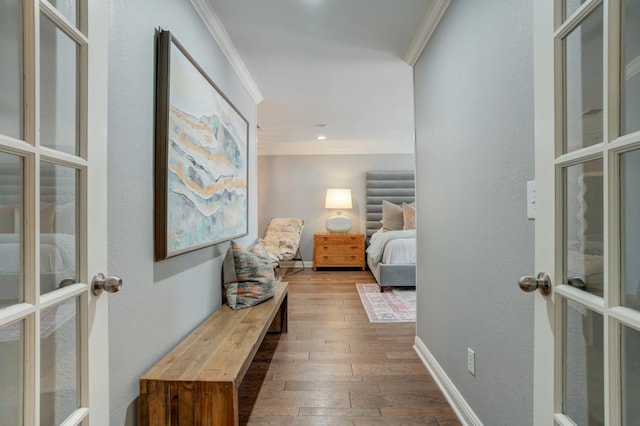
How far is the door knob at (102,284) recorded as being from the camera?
873mm

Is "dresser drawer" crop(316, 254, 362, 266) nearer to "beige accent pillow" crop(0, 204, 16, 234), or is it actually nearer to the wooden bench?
the wooden bench

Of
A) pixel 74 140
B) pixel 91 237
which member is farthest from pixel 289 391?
pixel 74 140

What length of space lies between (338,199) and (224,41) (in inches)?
166

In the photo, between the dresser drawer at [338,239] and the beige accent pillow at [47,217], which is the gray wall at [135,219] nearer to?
the beige accent pillow at [47,217]

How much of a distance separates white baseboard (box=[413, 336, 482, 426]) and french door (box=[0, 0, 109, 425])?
5.07ft

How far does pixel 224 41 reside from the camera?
2270 millimetres

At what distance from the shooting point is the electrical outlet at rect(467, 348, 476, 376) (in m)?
1.58

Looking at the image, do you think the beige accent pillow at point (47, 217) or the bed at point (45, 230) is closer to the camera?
the bed at point (45, 230)

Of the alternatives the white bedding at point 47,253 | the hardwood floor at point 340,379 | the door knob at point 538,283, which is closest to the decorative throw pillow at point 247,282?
the hardwood floor at point 340,379

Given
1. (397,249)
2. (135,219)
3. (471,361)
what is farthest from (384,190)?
(135,219)

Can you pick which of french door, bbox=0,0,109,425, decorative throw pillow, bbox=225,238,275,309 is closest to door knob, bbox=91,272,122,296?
french door, bbox=0,0,109,425

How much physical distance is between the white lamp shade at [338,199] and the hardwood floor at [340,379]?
3.06m

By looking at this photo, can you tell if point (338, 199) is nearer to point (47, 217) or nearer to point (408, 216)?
point (408, 216)

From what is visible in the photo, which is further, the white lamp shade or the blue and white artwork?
the white lamp shade
